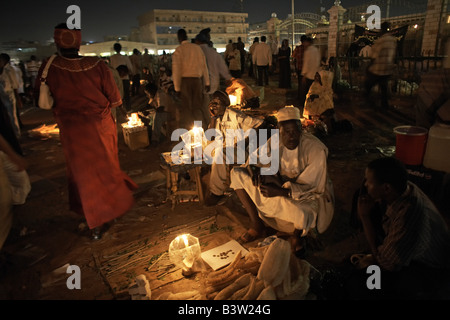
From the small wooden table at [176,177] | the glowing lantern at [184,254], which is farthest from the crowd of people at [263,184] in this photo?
the glowing lantern at [184,254]

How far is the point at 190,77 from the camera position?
6.25 m

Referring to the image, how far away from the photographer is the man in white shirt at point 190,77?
6074mm

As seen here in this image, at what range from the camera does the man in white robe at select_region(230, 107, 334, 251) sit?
119 inches

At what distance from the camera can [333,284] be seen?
247 cm

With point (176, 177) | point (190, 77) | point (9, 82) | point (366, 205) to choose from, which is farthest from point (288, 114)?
point (9, 82)

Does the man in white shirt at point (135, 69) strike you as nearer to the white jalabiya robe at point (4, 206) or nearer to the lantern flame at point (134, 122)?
the lantern flame at point (134, 122)

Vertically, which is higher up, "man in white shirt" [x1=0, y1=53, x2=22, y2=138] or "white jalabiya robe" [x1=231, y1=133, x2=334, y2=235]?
"man in white shirt" [x1=0, y1=53, x2=22, y2=138]

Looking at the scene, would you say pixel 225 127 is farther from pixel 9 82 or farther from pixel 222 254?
pixel 9 82

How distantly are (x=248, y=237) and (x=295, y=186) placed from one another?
2.74ft

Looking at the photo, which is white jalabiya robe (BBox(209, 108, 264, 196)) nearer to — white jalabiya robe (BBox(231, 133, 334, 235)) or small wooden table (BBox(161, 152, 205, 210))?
small wooden table (BBox(161, 152, 205, 210))

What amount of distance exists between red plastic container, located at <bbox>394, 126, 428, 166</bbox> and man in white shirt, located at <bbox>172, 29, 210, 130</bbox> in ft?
13.0

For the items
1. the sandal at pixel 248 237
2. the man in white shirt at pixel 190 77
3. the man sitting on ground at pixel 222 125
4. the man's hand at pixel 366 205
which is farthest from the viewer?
the man in white shirt at pixel 190 77

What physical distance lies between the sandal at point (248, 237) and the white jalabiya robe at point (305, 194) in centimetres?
29

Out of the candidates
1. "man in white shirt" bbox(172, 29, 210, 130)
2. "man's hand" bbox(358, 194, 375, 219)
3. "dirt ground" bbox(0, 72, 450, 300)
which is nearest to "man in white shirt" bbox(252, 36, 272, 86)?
"man in white shirt" bbox(172, 29, 210, 130)
